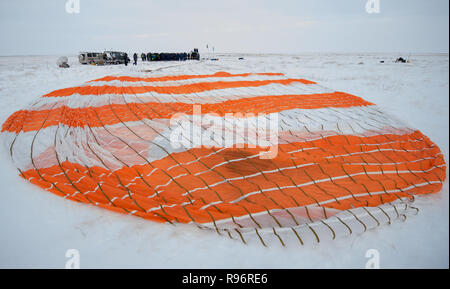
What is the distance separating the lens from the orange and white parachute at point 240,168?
173 centimetres

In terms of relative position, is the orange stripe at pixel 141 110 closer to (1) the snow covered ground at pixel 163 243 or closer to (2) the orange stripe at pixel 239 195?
(2) the orange stripe at pixel 239 195

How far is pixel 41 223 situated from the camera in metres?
1.73

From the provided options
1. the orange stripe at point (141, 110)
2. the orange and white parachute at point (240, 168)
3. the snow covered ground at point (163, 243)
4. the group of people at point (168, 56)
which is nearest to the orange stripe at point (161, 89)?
the orange stripe at point (141, 110)

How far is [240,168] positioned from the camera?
2.17 meters

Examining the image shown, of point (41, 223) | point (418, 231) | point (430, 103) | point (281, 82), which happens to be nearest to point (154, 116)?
point (41, 223)

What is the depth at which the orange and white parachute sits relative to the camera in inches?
68.2

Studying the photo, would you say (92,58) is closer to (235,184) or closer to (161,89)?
(161,89)

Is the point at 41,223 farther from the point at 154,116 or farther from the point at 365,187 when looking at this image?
the point at 365,187

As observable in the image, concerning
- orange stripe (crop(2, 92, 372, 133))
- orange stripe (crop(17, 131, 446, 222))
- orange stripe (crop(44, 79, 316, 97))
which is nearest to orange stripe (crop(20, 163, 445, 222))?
orange stripe (crop(17, 131, 446, 222))

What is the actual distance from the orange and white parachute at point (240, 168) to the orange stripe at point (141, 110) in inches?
1.2

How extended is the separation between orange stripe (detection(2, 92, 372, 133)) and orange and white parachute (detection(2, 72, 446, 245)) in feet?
0.10

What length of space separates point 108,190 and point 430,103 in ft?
19.9

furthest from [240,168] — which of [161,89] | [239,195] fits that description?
[161,89]

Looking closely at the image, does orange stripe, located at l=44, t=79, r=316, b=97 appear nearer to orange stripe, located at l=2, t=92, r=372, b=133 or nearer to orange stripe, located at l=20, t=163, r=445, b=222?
orange stripe, located at l=2, t=92, r=372, b=133
